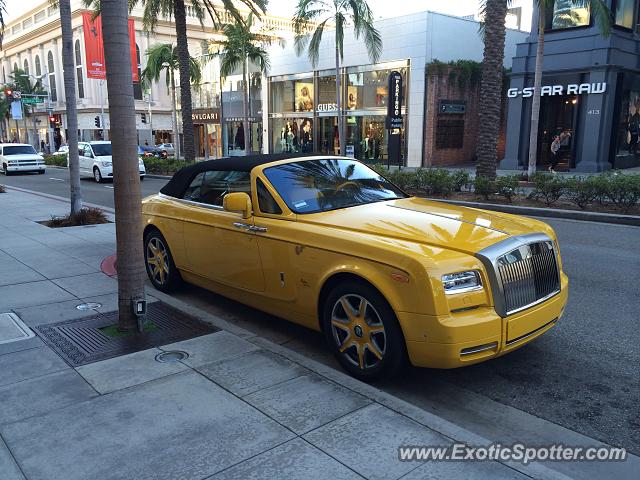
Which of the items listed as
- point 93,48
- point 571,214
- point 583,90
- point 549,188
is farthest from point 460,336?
point 93,48

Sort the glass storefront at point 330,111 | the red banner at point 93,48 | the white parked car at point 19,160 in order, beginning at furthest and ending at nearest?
the glass storefront at point 330,111 → the white parked car at point 19,160 → the red banner at point 93,48

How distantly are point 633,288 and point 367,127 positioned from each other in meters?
25.6

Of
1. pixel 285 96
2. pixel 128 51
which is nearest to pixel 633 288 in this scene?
pixel 128 51

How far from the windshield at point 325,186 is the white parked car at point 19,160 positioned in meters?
29.9

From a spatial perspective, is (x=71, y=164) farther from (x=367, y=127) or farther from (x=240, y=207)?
(x=367, y=127)

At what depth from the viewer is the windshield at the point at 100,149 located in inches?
1014

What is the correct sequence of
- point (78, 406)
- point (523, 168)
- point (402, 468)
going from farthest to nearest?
point (523, 168)
point (78, 406)
point (402, 468)

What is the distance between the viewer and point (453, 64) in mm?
28266

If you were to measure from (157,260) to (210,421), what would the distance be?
11.8 feet

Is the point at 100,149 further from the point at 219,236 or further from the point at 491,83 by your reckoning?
the point at 219,236

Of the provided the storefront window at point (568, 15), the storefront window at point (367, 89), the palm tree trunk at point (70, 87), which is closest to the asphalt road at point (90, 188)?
the palm tree trunk at point (70, 87)

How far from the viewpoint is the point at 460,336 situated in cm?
363

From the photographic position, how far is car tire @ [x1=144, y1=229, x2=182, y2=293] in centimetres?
645

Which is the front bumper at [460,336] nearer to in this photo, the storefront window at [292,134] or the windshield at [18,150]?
the storefront window at [292,134]
